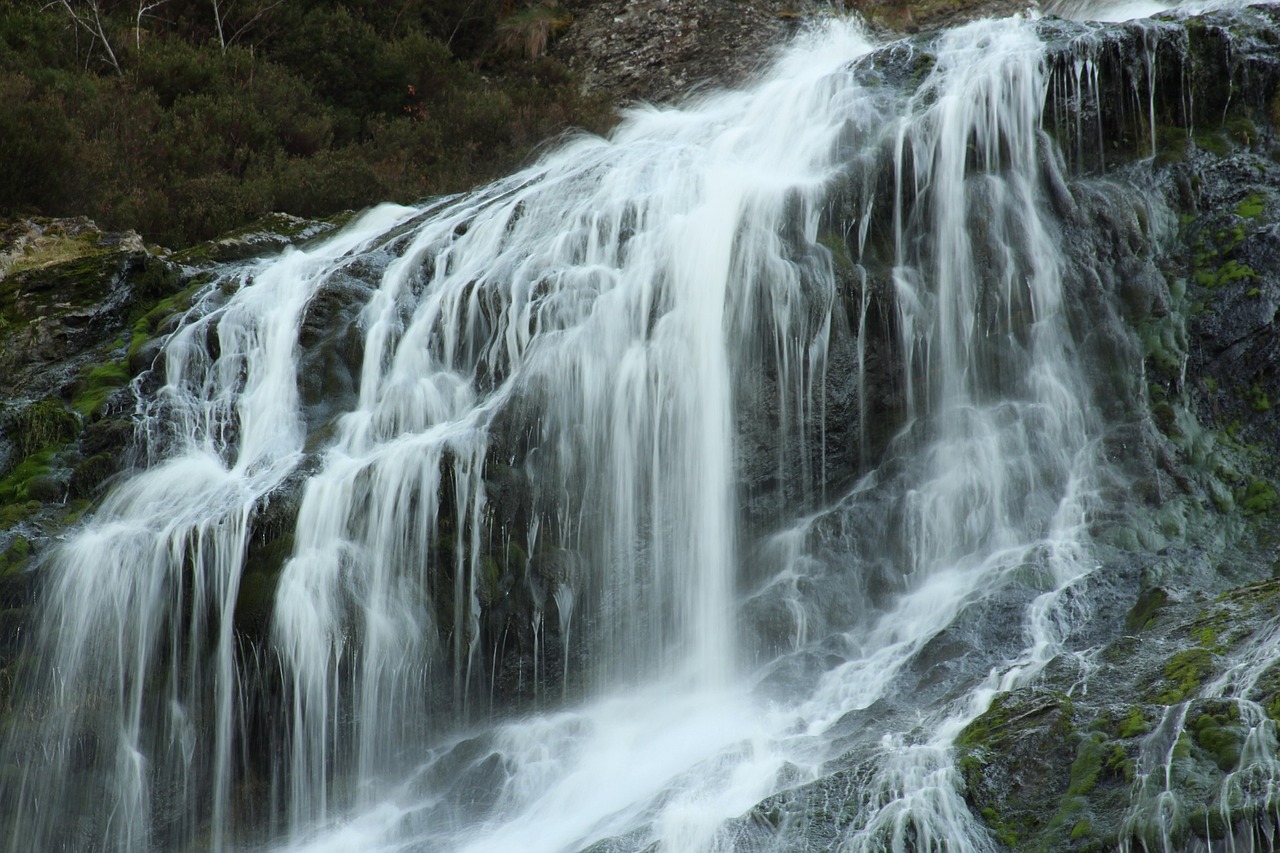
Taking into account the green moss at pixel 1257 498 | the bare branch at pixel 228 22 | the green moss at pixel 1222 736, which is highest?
the bare branch at pixel 228 22

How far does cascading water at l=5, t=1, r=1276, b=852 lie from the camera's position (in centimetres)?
647

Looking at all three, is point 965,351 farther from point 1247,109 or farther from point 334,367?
point 334,367

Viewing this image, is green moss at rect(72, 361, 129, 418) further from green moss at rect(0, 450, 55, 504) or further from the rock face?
the rock face

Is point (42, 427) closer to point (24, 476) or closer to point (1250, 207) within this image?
point (24, 476)

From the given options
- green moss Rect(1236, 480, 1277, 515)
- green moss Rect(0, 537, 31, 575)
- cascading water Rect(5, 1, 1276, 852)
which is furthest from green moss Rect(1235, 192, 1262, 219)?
green moss Rect(0, 537, 31, 575)

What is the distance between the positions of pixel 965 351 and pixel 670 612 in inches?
117

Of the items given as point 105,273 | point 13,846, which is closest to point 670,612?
point 13,846

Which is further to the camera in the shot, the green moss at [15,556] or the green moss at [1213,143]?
the green moss at [1213,143]

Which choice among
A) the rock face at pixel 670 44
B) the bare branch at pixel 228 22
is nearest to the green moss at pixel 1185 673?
A: the rock face at pixel 670 44

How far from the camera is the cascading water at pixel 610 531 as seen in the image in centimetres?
647

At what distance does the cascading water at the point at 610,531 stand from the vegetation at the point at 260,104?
370 centimetres

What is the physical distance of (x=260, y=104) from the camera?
15.1 meters

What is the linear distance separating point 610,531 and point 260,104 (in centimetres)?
1055

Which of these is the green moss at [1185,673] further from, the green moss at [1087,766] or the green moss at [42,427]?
the green moss at [42,427]
